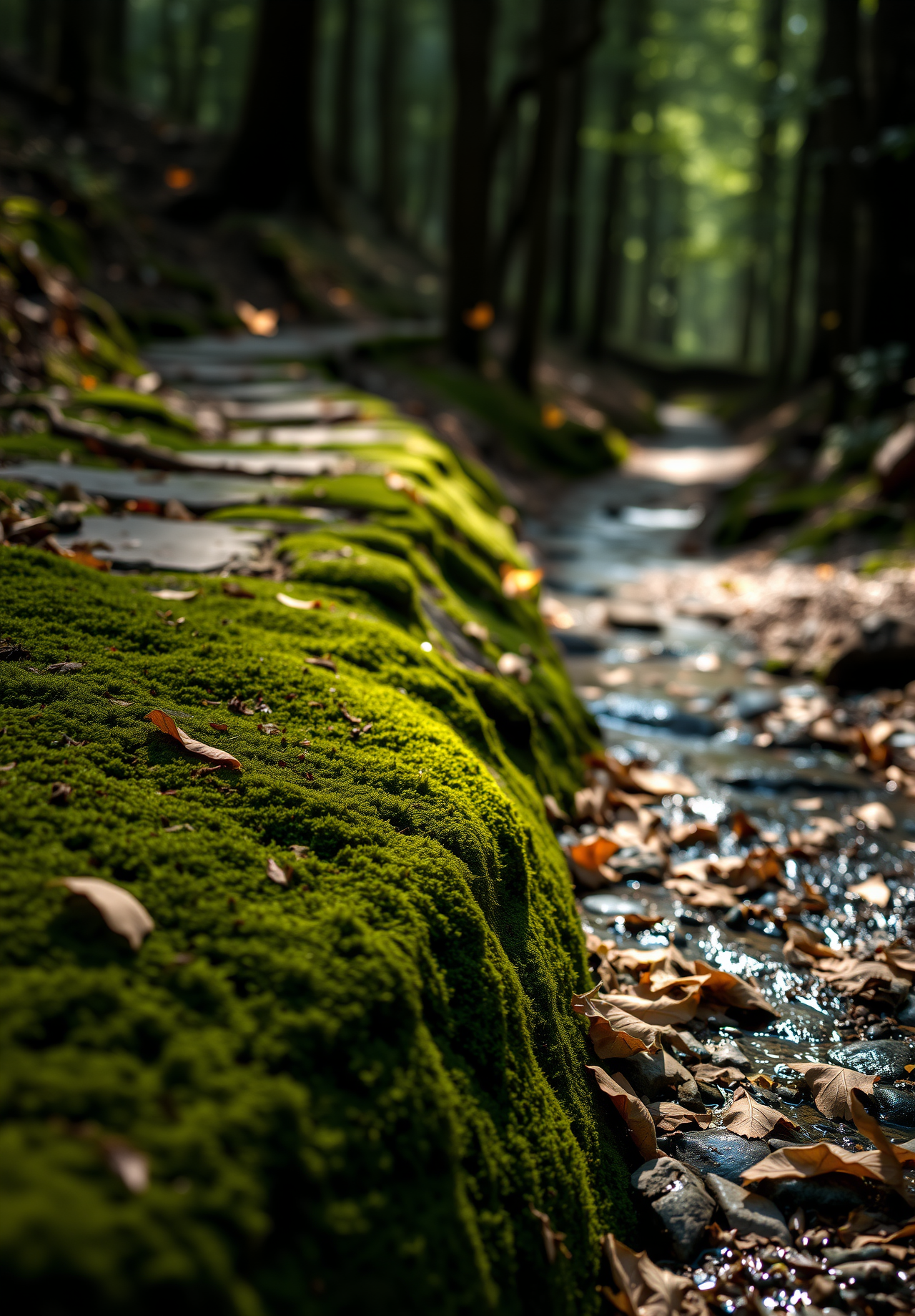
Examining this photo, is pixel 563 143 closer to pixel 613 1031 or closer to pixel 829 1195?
pixel 613 1031

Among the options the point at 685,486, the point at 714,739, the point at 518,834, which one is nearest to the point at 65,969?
the point at 518,834

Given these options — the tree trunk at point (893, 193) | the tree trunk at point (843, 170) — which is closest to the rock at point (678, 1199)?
the tree trunk at point (893, 193)

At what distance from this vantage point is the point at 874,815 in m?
3.60

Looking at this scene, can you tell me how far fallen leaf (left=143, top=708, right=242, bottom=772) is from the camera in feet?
5.87

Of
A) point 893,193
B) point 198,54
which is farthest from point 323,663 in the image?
point 198,54

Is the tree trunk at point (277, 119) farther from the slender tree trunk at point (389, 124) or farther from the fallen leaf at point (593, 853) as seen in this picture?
the fallen leaf at point (593, 853)

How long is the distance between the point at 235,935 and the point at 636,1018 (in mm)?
1195

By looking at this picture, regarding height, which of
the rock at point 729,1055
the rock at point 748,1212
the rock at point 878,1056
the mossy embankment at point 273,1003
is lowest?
the rock at point 729,1055

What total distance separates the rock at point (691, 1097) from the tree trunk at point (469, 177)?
10.3m

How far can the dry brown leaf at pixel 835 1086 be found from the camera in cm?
201

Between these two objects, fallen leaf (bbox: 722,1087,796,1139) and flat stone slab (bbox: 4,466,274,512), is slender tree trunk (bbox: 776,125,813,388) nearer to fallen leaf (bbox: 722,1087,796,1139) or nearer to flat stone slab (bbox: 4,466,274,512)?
flat stone slab (bbox: 4,466,274,512)

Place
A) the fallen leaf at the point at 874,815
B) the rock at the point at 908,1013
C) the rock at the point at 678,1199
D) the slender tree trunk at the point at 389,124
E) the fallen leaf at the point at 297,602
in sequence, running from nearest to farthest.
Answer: the rock at the point at 678,1199 < the rock at the point at 908,1013 < the fallen leaf at the point at 297,602 < the fallen leaf at the point at 874,815 < the slender tree trunk at the point at 389,124

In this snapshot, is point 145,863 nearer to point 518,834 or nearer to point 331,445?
point 518,834

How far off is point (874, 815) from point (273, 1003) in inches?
119
